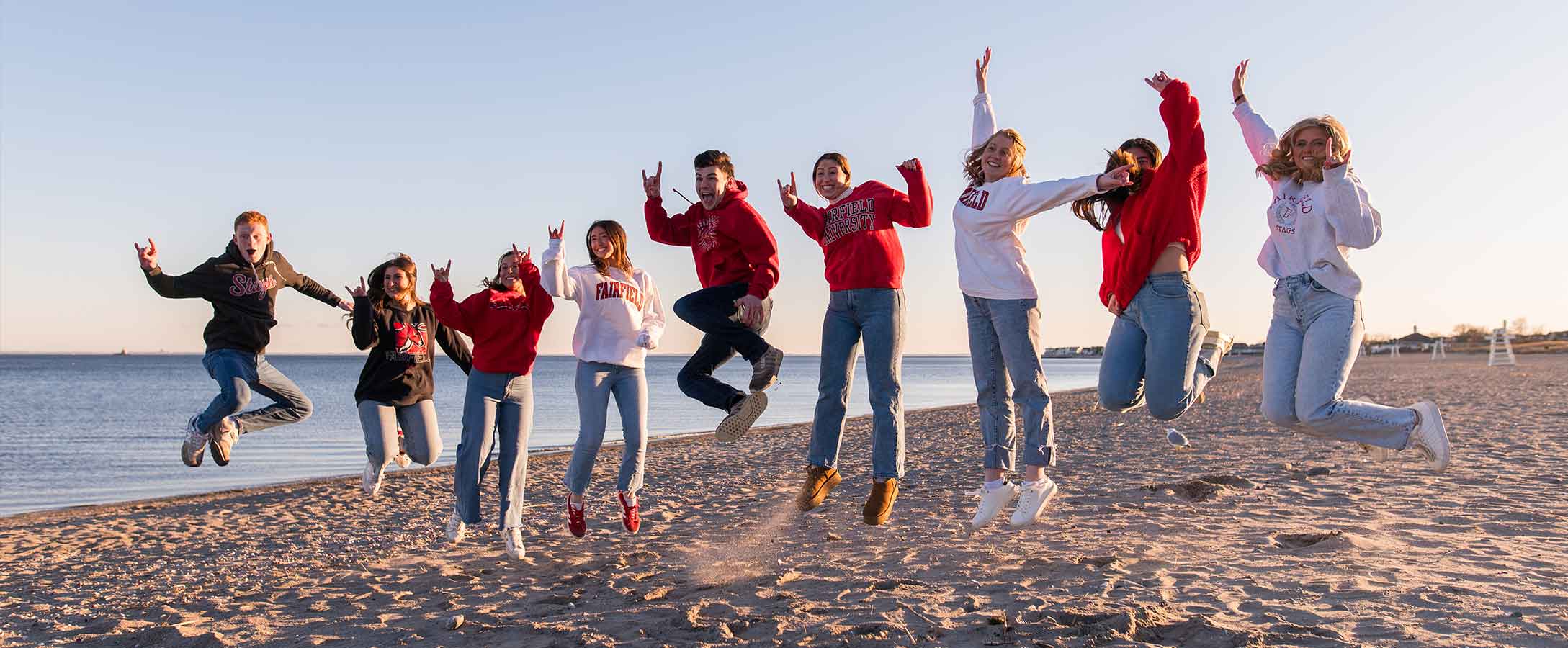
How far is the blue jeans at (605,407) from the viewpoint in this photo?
21.3 feet

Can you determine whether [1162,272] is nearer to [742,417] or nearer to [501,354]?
[742,417]

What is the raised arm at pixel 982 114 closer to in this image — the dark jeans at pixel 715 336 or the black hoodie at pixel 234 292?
the dark jeans at pixel 715 336

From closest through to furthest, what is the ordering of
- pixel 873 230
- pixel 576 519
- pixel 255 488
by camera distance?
pixel 873 230 → pixel 576 519 → pixel 255 488

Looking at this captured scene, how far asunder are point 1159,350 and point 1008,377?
2.68ft

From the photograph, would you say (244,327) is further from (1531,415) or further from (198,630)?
(1531,415)

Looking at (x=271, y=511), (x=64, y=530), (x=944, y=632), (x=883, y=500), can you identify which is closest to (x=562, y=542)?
(x=883, y=500)

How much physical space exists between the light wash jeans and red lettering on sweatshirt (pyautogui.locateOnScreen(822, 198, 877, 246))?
10.8ft

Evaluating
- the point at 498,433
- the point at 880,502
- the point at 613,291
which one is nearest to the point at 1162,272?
the point at 880,502

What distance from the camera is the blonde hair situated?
4.96 m

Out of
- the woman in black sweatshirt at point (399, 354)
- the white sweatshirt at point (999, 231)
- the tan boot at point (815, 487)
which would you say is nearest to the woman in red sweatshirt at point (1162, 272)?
the white sweatshirt at point (999, 231)

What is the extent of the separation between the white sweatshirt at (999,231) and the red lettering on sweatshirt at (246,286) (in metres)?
5.08

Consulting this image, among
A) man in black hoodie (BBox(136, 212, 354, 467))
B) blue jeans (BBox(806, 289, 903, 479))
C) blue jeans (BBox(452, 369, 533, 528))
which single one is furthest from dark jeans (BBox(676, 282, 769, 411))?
man in black hoodie (BBox(136, 212, 354, 467))

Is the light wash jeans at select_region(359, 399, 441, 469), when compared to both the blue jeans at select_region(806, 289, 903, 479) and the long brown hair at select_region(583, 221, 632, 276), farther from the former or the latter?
the blue jeans at select_region(806, 289, 903, 479)

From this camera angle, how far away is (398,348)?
712cm
